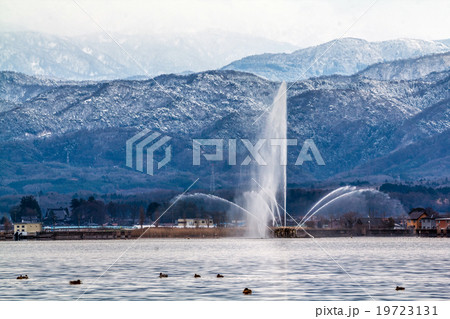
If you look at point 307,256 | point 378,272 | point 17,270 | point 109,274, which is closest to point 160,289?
point 109,274

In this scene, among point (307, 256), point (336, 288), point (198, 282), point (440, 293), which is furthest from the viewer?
point (307, 256)

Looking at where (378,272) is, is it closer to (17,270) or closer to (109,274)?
(109,274)

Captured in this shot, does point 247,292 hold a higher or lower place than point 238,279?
lower

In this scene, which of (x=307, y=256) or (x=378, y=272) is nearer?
(x=378, y=272)

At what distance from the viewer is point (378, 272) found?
9162 cm

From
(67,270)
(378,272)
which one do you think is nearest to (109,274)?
(67,270)

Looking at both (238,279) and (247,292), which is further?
(238,279)

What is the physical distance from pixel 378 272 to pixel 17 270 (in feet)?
132

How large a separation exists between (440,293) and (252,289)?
49.4 feet
